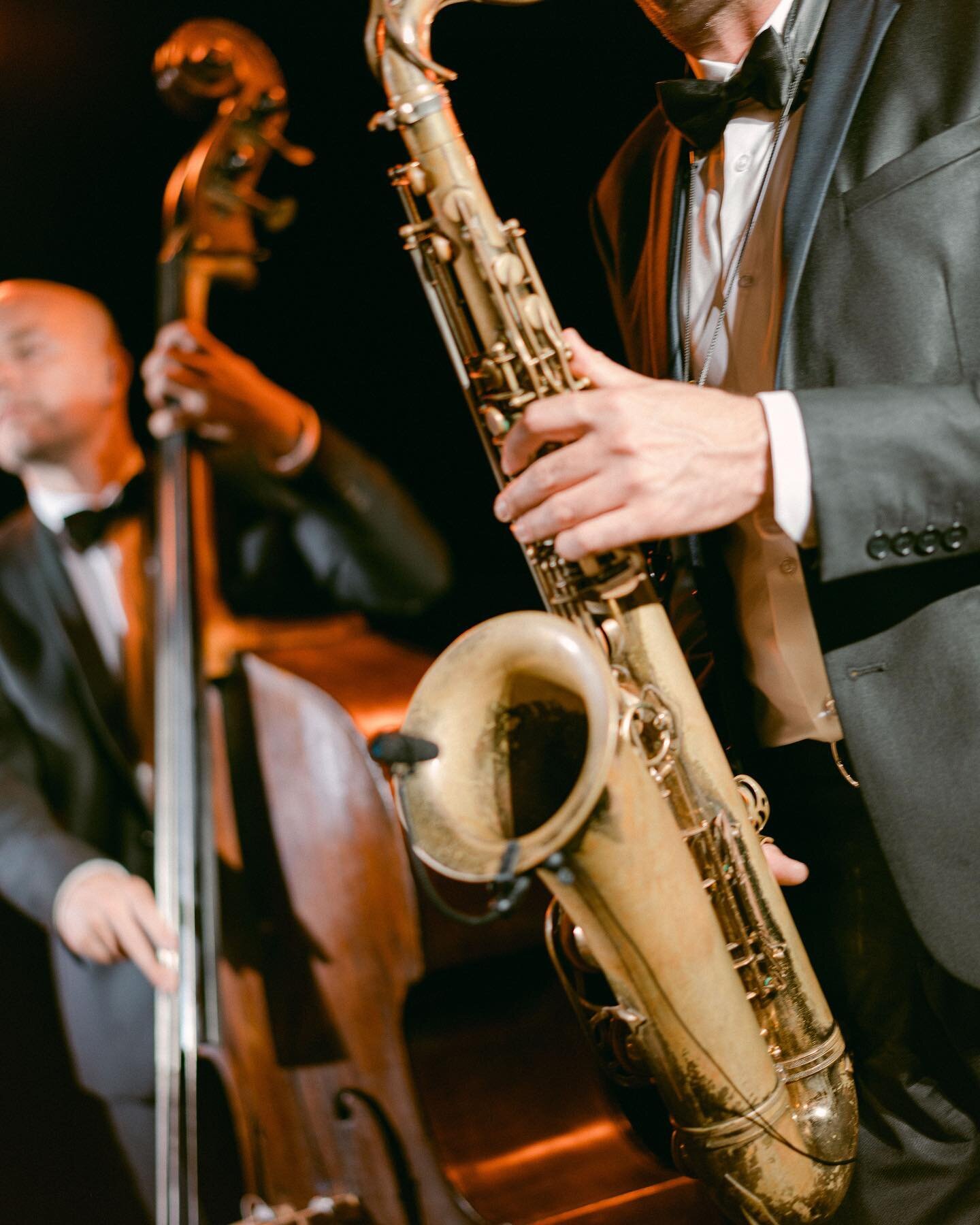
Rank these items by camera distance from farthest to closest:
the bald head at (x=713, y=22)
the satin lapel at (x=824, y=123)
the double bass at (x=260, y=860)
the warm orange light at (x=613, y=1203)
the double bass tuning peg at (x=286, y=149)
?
the double bass tuning peg at (x=286, y=149), the double bass at (x=260, y=860), the warm orange light at (x=613, y=1203), the bald head at (x=713, y=22), the satin lapel at (x=824, y=123)

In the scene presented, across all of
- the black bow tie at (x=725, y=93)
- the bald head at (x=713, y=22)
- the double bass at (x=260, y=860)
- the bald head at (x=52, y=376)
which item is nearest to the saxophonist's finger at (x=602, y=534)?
the black bow tie at (x=725, y=93)

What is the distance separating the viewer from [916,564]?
102 centimetres

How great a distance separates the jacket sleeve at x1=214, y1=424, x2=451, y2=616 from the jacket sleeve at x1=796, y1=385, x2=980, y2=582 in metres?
1.57

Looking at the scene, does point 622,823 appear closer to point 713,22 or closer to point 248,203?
point 713,22

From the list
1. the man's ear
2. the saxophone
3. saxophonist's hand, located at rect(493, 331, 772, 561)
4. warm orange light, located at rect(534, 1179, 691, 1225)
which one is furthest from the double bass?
saxophonist's hand, located at rect(493, 331, 772, 561)

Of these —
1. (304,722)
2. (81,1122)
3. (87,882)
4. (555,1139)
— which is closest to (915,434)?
(304,722)

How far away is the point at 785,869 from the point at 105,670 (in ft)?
5.41

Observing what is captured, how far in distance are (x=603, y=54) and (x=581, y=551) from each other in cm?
160

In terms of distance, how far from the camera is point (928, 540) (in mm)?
970

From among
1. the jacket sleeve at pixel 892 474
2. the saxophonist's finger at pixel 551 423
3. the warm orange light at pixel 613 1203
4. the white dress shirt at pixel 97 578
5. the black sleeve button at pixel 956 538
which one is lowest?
the warm orange light at pixel 613 1203

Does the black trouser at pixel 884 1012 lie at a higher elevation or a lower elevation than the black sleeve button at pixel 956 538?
lower

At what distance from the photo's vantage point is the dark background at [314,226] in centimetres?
239

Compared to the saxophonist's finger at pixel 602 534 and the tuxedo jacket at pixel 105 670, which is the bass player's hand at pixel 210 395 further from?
the saxophonist's finger at pixel 602 534

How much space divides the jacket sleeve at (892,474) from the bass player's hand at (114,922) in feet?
5.24
